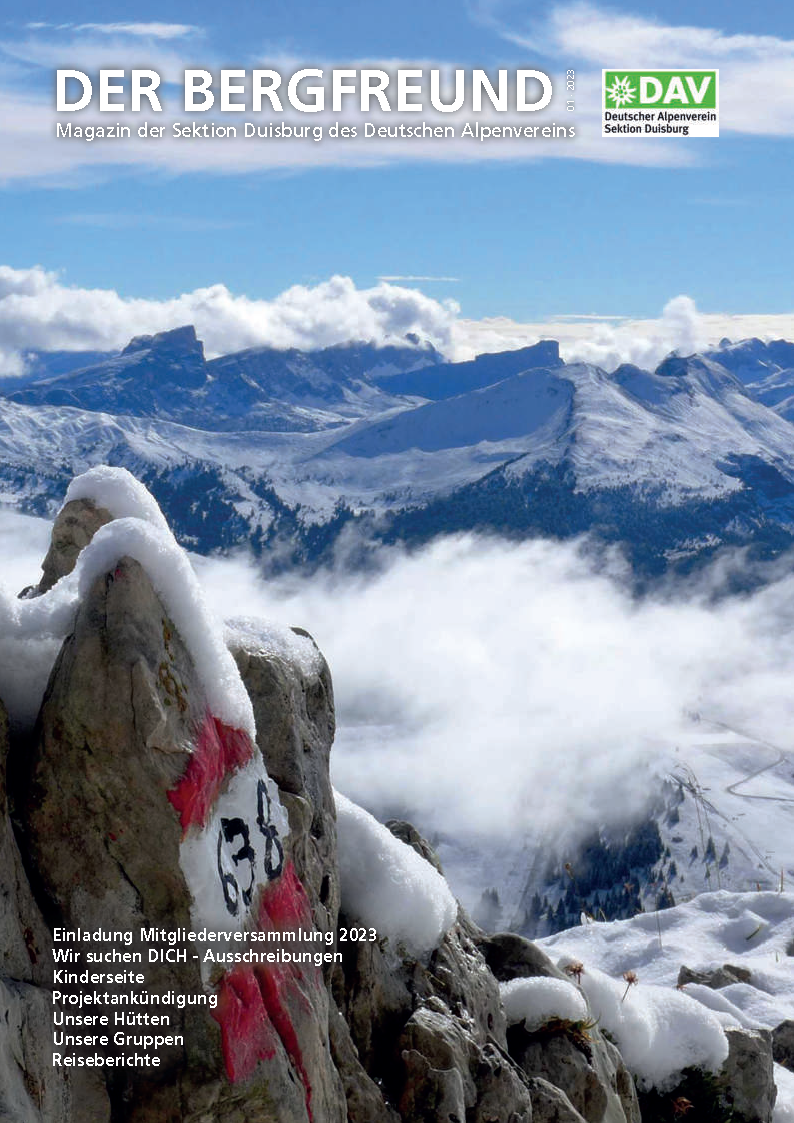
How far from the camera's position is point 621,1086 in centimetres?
2008

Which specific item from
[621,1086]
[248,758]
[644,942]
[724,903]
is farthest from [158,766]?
[724,903]

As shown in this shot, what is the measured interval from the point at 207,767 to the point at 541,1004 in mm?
10503

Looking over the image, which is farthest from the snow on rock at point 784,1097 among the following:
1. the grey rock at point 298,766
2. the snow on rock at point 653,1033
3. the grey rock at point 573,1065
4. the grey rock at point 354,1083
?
the grey rock at point 298,766

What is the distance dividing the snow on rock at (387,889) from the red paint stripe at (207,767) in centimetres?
505

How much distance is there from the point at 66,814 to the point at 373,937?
22.3 ft

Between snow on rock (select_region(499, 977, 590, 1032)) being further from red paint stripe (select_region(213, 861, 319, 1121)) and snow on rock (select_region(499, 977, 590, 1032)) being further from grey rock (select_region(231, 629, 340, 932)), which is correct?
red paint stripe (select_region(213, 861, 319, 1121))

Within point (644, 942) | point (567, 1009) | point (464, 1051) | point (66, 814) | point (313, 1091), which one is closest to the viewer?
point (66, 814)

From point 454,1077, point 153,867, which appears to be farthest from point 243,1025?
point 454,1077

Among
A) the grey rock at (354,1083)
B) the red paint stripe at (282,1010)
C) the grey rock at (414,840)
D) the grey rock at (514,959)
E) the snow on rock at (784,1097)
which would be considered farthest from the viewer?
the snow on rock at (784,1097)

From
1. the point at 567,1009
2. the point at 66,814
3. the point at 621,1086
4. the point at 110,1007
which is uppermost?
the point at 66,814

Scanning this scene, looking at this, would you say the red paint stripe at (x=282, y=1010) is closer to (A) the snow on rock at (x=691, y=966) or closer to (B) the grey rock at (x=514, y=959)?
(B) the grey rock at (x=514, y=959)

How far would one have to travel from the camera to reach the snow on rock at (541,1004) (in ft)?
61.3

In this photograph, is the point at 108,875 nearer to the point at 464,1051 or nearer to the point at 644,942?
the point at 464,1051

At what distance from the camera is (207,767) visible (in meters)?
11.3
